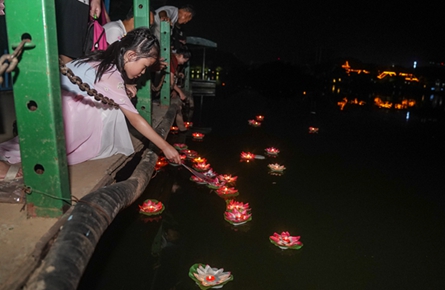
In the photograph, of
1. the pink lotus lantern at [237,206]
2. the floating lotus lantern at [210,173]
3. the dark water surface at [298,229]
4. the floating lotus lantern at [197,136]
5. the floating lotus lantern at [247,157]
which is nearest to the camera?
the dark water surface at [298,229]

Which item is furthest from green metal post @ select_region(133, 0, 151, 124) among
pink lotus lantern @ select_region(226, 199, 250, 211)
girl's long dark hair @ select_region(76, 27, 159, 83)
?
pink lotus lantern @ select_region(226, 199, 250, 211)

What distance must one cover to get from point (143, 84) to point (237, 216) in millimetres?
2397

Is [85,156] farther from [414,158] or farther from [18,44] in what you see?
[414,158]

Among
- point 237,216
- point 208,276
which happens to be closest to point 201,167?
point 237,216

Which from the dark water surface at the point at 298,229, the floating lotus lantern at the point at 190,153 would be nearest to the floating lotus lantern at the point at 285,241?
the dark water surface at the point at 298,229

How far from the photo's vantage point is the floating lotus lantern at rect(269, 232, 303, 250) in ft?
9.15

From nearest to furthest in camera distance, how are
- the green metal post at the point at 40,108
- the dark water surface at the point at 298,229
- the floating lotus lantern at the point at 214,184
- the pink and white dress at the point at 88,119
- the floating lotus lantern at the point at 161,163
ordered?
the green metal post at the point at 40,108 < the dark water surface at the point at 298,229 < the pink and white dress at the point at 88,119 < the floating lotus lantern at the point at 214,184 < the floating lotus lantern at the point at 161,163

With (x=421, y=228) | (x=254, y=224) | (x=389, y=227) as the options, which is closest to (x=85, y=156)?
(x=254, y=224)

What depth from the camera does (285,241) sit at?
2.82m

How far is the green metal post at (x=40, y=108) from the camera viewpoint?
1.49 meters

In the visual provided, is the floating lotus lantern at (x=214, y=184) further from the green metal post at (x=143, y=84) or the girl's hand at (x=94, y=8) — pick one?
the girl's hand at (x=94, y=8)

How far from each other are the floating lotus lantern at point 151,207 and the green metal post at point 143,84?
1343mm

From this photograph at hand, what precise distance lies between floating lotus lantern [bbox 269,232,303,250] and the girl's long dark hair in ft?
6.41

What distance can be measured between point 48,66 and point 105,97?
3.39 feet
